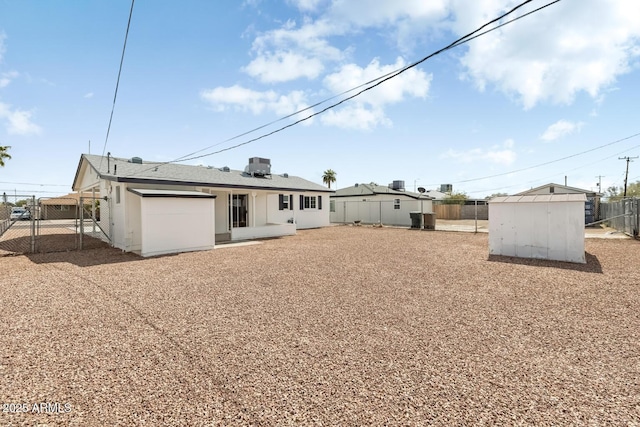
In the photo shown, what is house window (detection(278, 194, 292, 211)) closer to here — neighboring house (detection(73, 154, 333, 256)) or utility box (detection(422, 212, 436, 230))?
neighboring house (detection(73, 154, 333, 256))

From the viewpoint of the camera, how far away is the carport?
424 inches

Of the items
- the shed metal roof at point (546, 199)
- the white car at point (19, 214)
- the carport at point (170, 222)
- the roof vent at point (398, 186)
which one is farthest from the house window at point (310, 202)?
the white car at point (19, 214)

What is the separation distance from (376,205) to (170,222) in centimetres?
1895

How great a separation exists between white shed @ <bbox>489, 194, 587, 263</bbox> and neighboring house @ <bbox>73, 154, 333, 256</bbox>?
1063 centimetres

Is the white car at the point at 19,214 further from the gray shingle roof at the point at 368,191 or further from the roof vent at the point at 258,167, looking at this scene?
the gray shingle roof at the point at 368,191

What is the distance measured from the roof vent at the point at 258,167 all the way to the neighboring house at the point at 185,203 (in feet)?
0.23

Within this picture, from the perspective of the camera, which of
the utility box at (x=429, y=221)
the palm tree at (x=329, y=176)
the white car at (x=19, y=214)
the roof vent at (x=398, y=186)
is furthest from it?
the palm tree at (x=329, y=176)

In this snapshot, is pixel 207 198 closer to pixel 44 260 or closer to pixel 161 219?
pixel 161 219

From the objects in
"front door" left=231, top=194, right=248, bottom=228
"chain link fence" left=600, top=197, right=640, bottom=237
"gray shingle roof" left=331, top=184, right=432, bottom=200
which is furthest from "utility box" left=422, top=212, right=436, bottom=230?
"front door" left=231, top=194, right=248, bottom=228

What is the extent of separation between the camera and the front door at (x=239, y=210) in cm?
1709

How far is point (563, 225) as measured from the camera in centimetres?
938

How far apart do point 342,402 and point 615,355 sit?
335cm

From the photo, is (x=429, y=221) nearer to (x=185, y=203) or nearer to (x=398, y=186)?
(x=398, y=186)

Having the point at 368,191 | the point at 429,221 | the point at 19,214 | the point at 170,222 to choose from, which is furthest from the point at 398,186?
the point at 19,214
